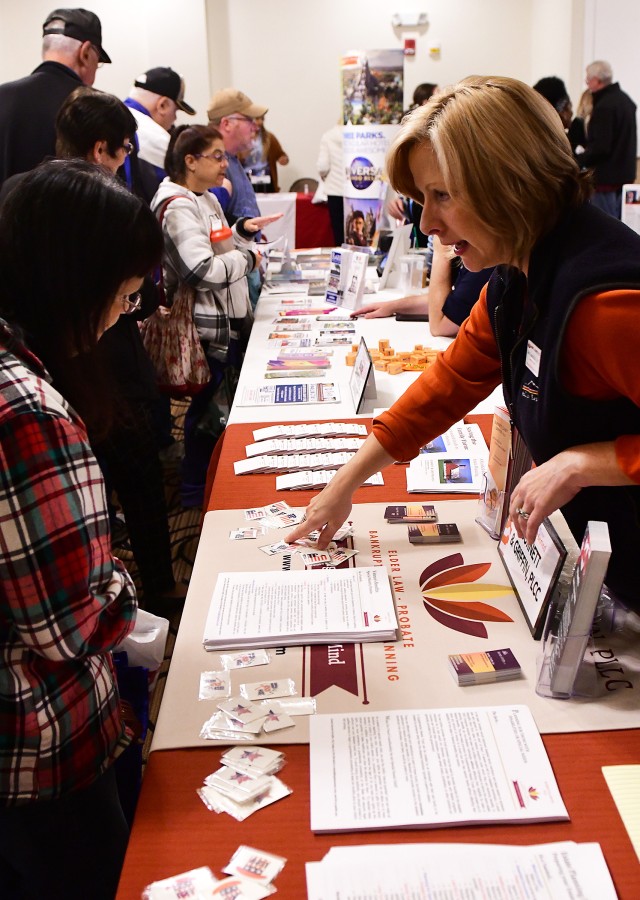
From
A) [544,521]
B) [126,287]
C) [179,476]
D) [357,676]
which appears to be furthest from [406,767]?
[179,476]

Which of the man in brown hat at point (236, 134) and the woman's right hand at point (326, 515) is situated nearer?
the woman's right hand at point (326, 515)

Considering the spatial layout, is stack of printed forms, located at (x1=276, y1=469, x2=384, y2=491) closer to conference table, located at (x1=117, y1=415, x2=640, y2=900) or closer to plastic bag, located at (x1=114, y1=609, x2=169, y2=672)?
plastic bag, located at (x1=114, y1=609, x2=169, y2=672)

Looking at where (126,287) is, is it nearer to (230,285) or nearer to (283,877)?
(283,877)

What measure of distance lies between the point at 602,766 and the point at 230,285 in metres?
2.60

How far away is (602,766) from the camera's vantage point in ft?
3.24

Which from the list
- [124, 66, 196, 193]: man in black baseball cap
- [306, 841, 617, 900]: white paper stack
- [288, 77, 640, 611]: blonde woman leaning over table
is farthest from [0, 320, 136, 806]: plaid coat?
[124, 66, 196, 193]: man in black baseball cap

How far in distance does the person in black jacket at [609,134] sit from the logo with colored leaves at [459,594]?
5600 millimetres

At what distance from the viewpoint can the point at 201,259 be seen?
10.2 ft

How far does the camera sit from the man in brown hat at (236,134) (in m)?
4.45

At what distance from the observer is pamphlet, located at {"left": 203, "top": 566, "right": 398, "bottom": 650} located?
4.06 feet

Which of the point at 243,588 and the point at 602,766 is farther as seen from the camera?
the point at 243,588

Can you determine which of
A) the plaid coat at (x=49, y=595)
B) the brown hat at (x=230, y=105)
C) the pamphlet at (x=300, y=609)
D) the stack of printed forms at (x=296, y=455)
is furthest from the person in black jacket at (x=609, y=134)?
the plaid coat at (x=49, y=595)

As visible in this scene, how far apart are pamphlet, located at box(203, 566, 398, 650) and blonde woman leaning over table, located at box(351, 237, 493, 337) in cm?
139

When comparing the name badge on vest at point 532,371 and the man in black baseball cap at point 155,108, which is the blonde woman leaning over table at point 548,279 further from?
the man in black baseball cap at point 155,108
